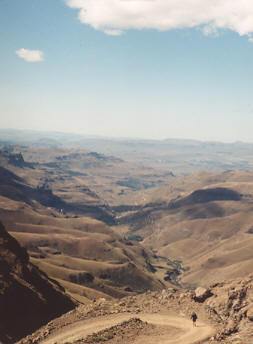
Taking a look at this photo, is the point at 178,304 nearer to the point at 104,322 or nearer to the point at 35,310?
the point at 104,322

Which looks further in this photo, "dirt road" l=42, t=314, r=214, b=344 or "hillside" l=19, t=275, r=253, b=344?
"dirt road" l=42, t=314, r=214, b=344

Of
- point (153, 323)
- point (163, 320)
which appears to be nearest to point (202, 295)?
point (163, 320)

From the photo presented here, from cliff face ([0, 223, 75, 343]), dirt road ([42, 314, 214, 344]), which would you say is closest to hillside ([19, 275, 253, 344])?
→ dirt road ([42, 314, 214, 344])

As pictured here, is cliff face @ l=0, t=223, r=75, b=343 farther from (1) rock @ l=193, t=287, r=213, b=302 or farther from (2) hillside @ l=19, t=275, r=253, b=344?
(1) rock @ l=193, t=287, r=213, b=302

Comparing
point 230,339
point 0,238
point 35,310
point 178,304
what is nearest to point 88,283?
point 0,238

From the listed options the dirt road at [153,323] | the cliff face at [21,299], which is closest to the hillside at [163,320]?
the dirt road at [153,323]
